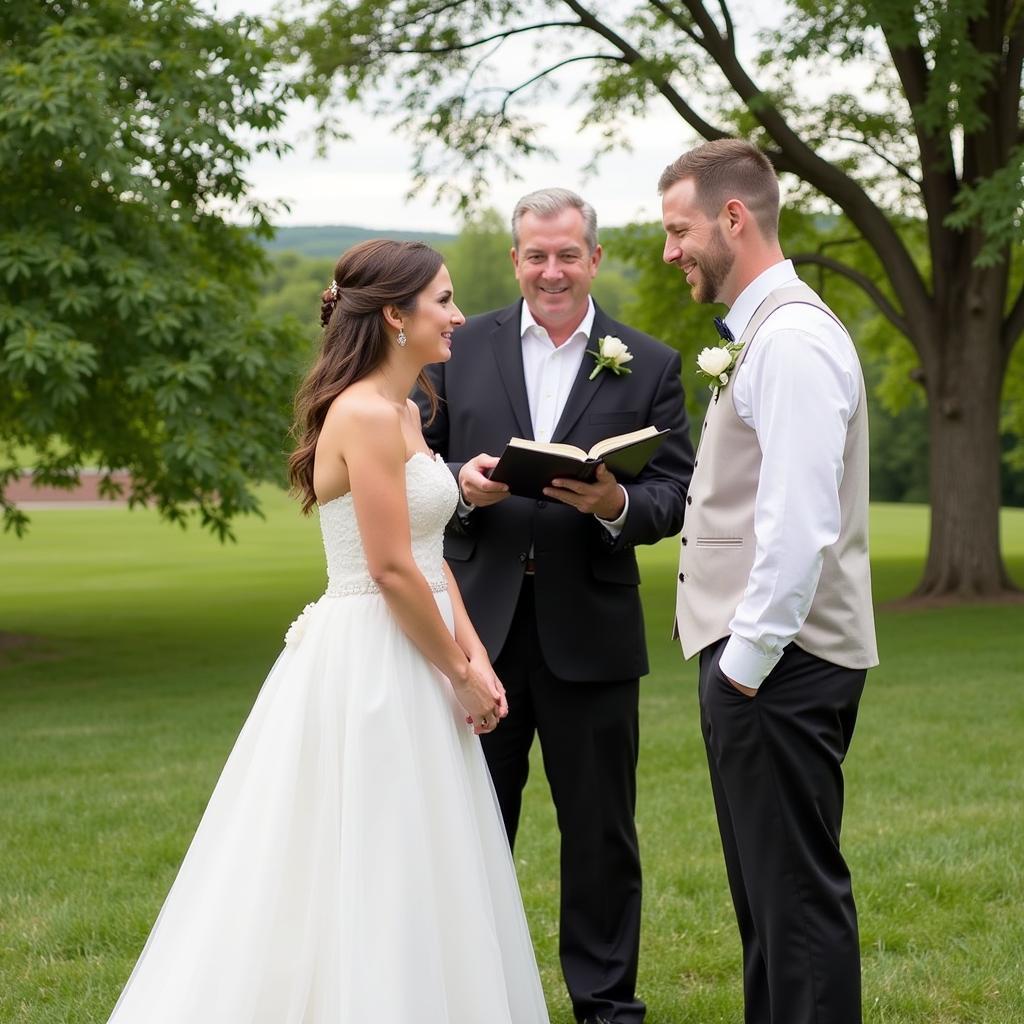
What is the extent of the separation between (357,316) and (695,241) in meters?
1.03

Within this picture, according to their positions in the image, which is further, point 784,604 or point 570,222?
point 570,222

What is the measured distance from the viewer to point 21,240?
12727 mm

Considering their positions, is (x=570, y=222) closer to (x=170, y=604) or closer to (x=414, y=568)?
(x=414, y=568)

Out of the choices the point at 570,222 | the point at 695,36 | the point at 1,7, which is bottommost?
the point at 570,222

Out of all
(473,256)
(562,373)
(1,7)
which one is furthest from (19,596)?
(473,256)

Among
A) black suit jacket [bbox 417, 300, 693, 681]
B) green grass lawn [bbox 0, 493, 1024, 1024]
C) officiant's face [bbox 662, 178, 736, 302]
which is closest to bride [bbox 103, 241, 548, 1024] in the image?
black suit jacket [bbox 417, 300, 693, 681]

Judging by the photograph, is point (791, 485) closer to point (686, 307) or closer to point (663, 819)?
point (663, 819)

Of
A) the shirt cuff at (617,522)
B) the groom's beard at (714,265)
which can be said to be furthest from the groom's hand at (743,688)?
the shirt cuff at (617,522)

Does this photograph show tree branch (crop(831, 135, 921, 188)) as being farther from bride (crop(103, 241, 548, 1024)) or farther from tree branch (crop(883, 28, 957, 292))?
bride (crop(103, 241, 548, 1024))

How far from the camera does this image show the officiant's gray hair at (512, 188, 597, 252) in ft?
15.1

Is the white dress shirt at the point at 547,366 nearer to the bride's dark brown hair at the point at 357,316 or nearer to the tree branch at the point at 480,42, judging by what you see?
the bride's dark brown hair at the point at 357,316

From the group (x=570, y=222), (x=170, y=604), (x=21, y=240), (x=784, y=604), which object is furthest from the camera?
(x=170, y=604)

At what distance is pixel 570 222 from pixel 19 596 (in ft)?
82.4

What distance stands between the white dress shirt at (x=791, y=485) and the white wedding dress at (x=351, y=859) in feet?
3.34
